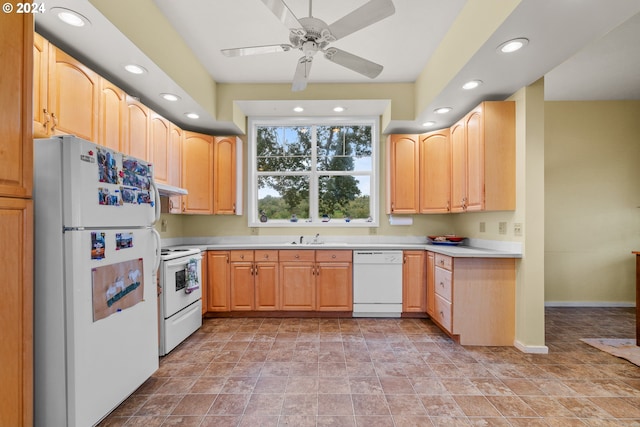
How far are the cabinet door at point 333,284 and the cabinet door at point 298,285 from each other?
88mm

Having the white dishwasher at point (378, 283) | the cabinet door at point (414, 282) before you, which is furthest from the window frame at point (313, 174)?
the cabinet door at point (414, 282)

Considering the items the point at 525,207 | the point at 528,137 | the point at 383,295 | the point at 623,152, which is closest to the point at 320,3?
the point at 528,137

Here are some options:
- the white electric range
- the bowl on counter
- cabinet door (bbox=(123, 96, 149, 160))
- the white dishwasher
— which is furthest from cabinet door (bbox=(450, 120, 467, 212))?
cabinet door (bbox=(123, 96, 149, 160))

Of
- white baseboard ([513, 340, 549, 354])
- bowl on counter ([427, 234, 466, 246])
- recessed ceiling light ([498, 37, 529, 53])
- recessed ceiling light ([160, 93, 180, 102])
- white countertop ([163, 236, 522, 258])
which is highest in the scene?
recessed ceiling light ([160, 93, 180, 102])

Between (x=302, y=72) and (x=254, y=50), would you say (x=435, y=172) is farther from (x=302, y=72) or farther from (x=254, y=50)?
(x=254, y=50)

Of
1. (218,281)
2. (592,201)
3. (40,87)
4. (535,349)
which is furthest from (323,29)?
(592,201)

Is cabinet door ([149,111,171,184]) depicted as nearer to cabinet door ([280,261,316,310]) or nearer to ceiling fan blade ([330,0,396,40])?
cabinet door ([280,261,316,310])

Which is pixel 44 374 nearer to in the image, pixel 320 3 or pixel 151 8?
pixel 151 8

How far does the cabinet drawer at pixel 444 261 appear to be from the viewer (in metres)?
2.93

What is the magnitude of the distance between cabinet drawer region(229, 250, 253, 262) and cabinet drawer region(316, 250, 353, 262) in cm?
86

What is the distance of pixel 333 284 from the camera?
363 centimetres

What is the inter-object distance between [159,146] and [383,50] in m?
2.59

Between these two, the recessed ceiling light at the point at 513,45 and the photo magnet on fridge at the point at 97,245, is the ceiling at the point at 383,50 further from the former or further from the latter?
the photo magnet on fridge at the point at 97,245

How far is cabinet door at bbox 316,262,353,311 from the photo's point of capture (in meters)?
3.63
